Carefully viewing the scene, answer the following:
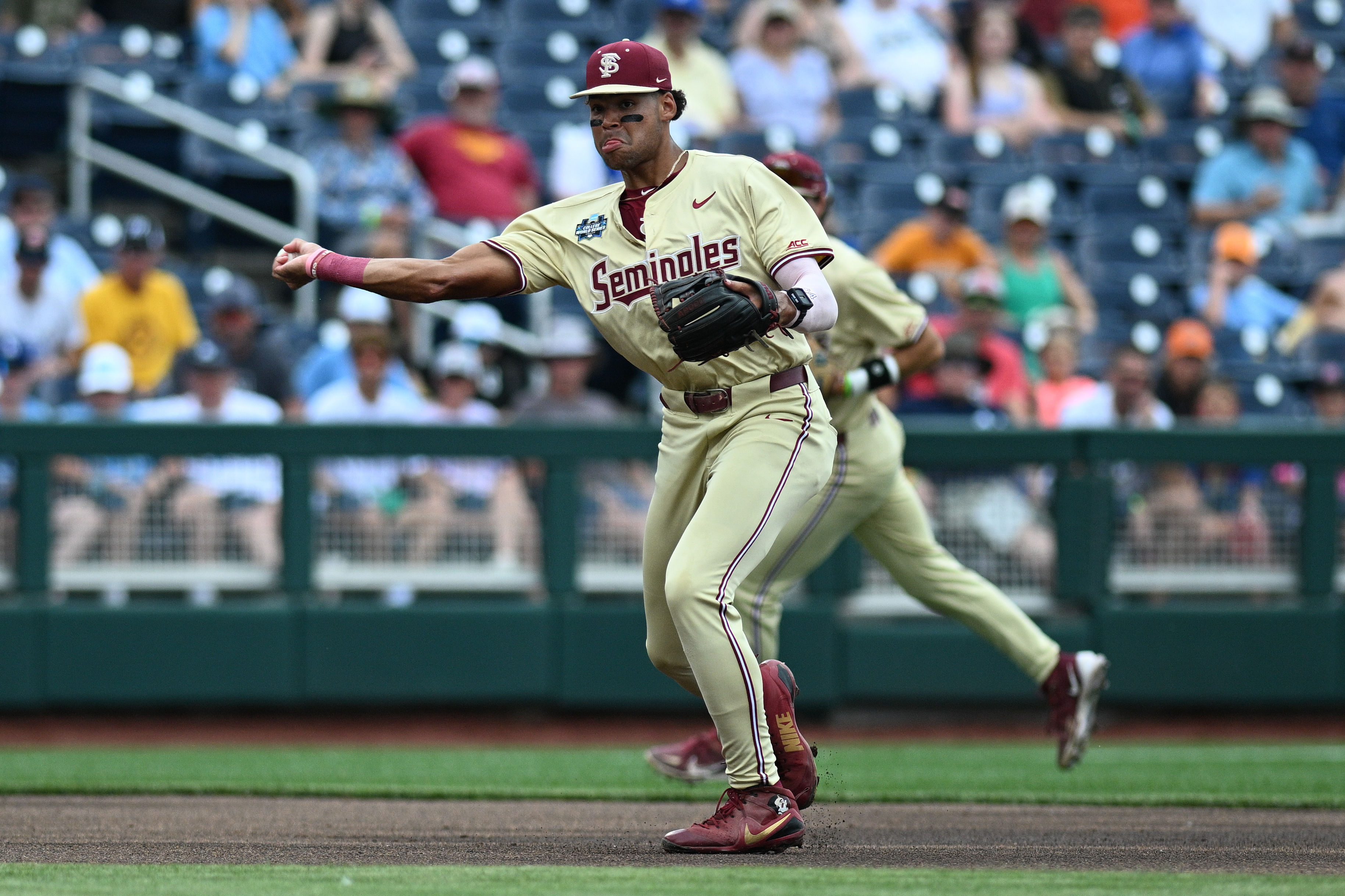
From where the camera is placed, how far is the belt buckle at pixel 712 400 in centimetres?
496

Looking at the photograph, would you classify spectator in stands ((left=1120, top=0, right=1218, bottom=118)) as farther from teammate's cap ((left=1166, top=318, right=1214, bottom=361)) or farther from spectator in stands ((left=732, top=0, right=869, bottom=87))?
teammate's cap ((left=1166, top=318, right=1214, bottom=361))

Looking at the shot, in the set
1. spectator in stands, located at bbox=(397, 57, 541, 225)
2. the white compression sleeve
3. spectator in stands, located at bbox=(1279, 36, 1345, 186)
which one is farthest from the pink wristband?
spectator in stands, located at bbox=(1279, 36, 1345, 186)

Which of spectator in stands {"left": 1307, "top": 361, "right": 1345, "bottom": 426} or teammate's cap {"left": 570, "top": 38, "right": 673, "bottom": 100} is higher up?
teammate's cap {"left": 570, "top": 38, "right": 673, "bottom": 100}

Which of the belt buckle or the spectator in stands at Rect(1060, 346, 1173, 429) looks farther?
the spectator in stands at Rect(1060, 346, 1173, 429)

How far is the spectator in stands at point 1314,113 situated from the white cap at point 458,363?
6501mm

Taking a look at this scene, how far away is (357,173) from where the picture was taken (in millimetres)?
10555

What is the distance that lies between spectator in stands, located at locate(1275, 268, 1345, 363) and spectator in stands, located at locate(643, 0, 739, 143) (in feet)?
11.8

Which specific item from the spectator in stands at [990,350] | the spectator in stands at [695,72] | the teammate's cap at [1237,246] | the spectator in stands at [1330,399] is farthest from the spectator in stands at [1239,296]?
the spectator in stands at [695,72]

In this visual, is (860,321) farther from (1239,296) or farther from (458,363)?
(1239,296)

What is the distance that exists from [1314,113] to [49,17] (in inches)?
328

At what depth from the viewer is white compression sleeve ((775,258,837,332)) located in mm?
4727

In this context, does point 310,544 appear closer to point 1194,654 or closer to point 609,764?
point 609,764

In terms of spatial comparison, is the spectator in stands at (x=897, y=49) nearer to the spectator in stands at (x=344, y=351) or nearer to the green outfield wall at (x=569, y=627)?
the spectator in stands at (x=344, y=351)

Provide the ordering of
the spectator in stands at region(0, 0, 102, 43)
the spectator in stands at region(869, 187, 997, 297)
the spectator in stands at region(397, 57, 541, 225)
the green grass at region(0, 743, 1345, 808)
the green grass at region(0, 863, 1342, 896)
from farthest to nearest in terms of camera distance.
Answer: the spectator in stands at region(0, 0, 102, 43) → the spectator in stands at region(869, 187, 997, 297) → the spectator in stands at region(397, 57, 541, 225) → the green grass at region(0, 743, 1345, 808) → the green grass at region(0, 863, 1342, 896)
